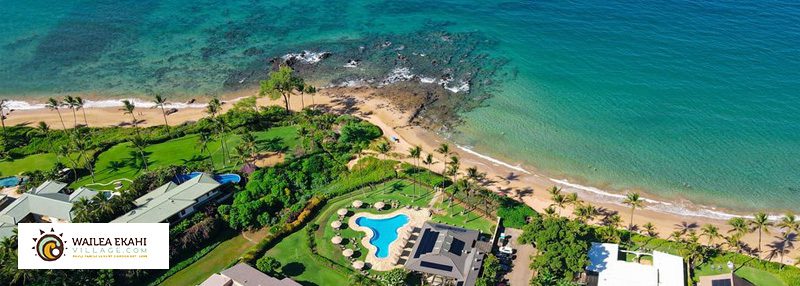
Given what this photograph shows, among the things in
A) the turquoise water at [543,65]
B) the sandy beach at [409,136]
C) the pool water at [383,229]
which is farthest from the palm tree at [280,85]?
the pool water at [383,229]

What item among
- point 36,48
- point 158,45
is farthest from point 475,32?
point 36,48

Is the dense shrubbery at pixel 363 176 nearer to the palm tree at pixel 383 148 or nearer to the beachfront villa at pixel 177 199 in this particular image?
the palm tree at pixel 383 148

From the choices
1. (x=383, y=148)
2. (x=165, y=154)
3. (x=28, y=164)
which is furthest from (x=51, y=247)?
(x=383, y=148)

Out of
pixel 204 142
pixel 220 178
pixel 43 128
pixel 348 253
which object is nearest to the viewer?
pixel 348 253

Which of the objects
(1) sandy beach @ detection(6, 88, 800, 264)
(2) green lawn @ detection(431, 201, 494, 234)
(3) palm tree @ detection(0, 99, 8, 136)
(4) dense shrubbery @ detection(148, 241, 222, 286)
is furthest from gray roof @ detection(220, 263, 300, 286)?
(3) palm tree @ detection(0, 99, 8, 136)

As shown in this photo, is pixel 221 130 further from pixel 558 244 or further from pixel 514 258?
pixel 558 244
